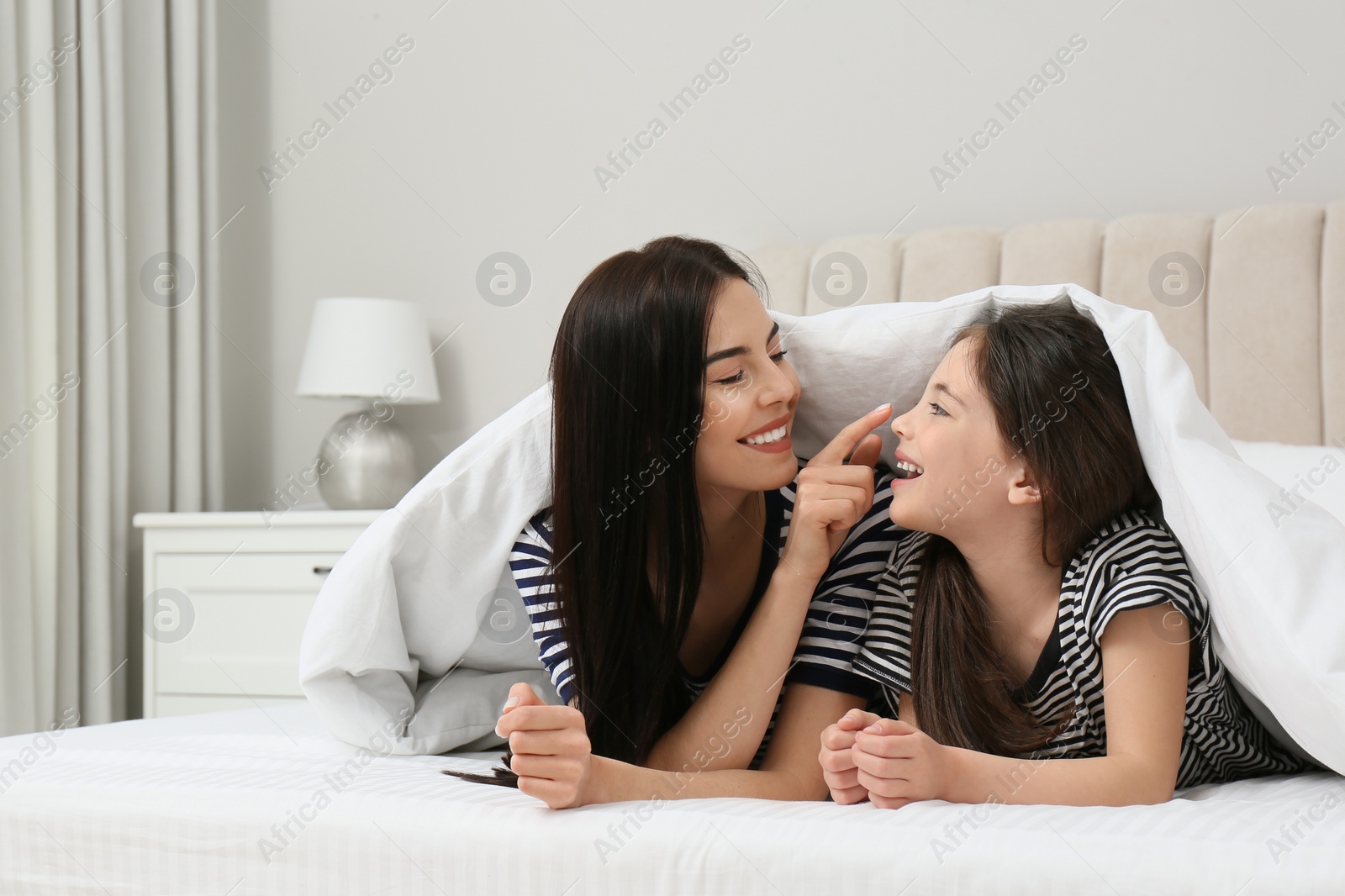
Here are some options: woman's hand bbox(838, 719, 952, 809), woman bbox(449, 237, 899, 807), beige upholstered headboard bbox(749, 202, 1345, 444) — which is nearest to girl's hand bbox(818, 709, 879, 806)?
woman's hand bbox(838, 719, 952, 809)

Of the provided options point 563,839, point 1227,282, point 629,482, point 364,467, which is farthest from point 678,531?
point 364,467

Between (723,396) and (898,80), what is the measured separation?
1.37 m

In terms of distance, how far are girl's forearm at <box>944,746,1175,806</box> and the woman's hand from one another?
3cm

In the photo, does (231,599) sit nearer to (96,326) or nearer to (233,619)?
(233,619)

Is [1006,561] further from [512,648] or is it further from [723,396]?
[512,648]

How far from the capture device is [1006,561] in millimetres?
928

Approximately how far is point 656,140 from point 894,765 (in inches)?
69.0

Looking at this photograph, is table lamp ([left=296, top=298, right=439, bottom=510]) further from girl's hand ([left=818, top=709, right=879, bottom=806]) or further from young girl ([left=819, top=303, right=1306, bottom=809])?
girl's hand ([left=818, top=709, right=879, bottom=806])

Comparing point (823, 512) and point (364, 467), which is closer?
point (823, 512)

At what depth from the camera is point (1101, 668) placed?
840 millimetres

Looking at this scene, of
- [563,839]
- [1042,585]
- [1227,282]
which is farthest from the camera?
[1227,282]

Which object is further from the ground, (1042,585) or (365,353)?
(365,353)

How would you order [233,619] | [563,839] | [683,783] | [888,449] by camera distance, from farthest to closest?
1. [233,619]
2. [888,449]
3. [683,783]
4. [563,839]

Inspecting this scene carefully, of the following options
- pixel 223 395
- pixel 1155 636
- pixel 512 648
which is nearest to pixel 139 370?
pixel 223 395
